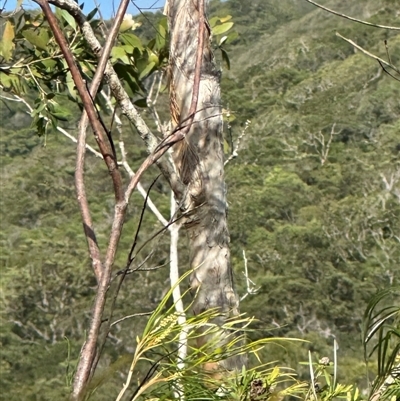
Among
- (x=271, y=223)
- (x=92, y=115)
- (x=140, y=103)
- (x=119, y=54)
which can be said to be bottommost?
(x=271, y=223)

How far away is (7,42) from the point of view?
129cm

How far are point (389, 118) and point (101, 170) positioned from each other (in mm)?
5387

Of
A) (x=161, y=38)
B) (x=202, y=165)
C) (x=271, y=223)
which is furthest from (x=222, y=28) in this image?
(x=271, y=223)

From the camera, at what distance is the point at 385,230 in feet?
33.8

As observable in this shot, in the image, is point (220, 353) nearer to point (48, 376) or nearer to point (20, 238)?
point (48, 376)

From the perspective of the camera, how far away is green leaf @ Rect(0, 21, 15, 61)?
1.28m

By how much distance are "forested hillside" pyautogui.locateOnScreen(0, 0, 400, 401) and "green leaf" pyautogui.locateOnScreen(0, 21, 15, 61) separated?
15.3 feet

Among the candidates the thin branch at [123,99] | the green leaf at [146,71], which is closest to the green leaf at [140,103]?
the green leaf at [146,71]

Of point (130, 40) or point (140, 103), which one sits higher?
point (130, 40)

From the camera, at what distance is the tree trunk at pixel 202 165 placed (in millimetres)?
976

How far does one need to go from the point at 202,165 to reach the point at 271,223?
10804mm

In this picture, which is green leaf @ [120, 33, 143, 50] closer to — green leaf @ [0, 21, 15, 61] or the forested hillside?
green leaf @ [0, 21, 15, 61]

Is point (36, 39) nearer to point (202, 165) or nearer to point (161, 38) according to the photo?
point (161, 38)

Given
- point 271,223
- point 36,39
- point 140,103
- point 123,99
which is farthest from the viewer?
point 271,223
